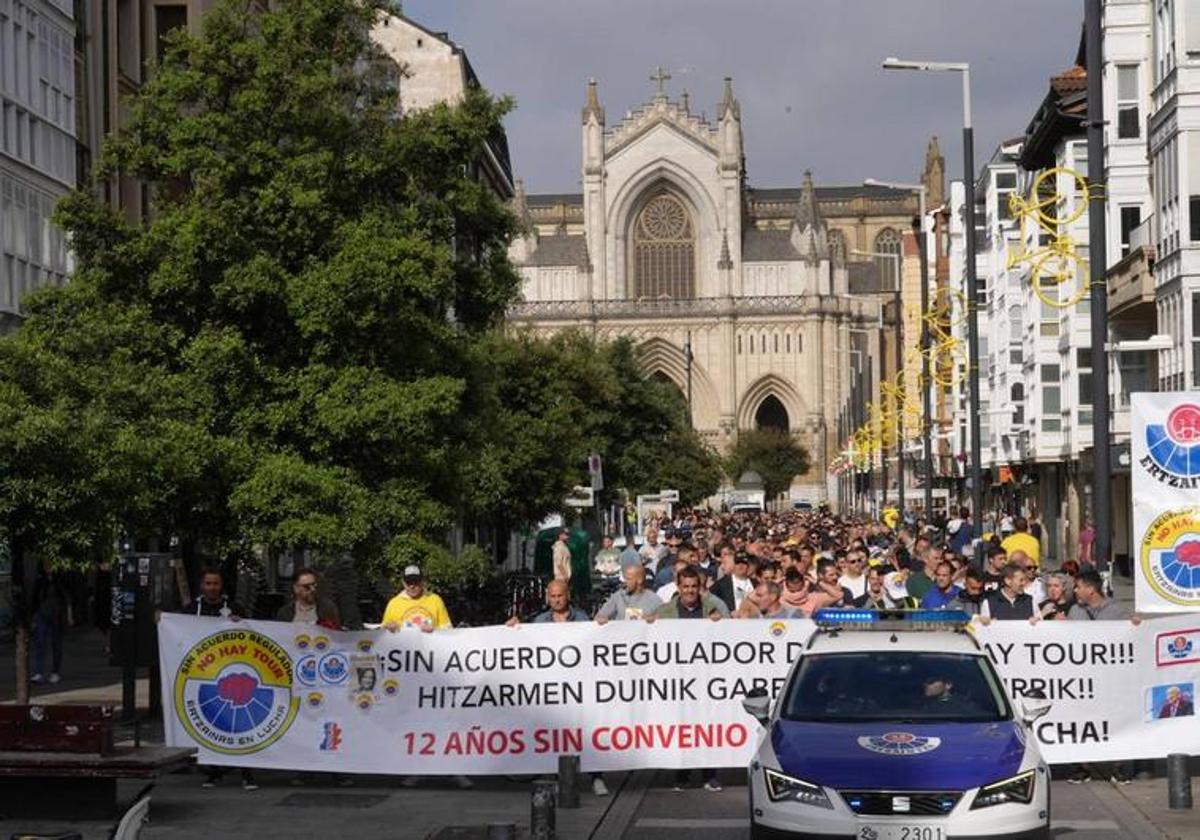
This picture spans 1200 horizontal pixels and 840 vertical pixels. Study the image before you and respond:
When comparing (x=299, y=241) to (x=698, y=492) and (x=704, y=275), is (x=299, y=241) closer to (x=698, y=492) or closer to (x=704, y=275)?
(x=698, y=492)

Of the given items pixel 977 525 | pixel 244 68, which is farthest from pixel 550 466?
pixel 244 68

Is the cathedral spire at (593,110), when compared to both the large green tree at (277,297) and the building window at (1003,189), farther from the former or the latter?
the large green tree at (277,297)

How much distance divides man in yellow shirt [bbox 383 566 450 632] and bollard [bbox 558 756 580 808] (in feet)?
5.50

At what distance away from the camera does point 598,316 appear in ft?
530

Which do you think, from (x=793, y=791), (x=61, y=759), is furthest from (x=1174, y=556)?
(x=61, y=759)

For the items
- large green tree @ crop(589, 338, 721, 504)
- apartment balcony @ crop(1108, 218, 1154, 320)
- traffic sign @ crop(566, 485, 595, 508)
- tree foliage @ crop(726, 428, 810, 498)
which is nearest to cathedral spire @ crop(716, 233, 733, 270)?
tree foliage @ crop(726, 428, 810, 498)

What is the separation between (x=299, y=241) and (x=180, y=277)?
118 centimetres

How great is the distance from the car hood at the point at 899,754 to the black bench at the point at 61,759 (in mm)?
4105

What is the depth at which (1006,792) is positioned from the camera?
38.2 ft

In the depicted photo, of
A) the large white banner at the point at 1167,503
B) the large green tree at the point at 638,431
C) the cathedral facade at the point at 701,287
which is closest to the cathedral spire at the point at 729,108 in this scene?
the cathedral facade at the point at 701,287

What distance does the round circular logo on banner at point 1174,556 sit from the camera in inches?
706

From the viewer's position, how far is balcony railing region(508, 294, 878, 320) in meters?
161

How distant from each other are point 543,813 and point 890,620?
225 centimetres

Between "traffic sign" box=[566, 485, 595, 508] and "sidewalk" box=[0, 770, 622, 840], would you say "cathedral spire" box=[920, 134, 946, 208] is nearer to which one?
"traffic sign" box=[566, 485, 595, 508]
